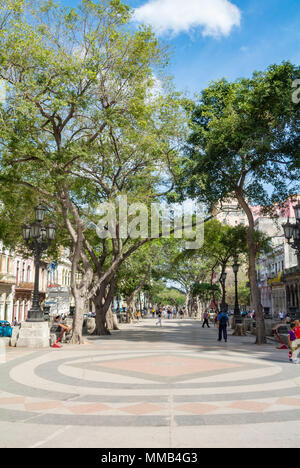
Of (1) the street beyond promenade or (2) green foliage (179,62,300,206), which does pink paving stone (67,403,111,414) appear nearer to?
(1) the street beyond promenade

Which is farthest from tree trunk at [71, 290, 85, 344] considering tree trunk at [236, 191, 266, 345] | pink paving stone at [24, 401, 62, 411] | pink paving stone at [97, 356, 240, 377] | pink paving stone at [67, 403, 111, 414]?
pink paving stone at [67, 403, 111, 414]

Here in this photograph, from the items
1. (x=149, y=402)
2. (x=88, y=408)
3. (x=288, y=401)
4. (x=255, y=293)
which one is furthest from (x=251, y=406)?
(x=255, y=293)

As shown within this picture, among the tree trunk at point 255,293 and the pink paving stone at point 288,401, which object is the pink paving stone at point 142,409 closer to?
the pink paving stone at point 288,401

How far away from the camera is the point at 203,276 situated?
183 ft

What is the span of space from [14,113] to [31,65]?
2.17m

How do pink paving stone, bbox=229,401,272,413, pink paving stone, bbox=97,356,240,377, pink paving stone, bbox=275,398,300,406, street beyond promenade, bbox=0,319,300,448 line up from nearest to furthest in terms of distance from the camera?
street beyond promenade, bbox=0,319,300,448 → pink paving stone, bbox=229,401,272,413 → pink paving stone, bbox=275,398,300,406 → pink paving stone, bbox=97,356,240,377

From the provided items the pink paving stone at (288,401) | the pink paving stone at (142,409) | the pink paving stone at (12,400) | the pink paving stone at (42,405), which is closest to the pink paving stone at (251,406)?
the pink paving stone at (288,401)

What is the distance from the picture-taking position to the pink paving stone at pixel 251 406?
21.8 ft

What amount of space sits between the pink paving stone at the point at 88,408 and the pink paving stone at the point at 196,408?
1227mm

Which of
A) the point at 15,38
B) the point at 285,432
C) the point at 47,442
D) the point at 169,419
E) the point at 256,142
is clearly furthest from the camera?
the point at 256,142

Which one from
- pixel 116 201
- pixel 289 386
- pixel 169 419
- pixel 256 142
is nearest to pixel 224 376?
pixel 289 386

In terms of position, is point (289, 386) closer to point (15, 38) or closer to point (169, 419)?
point (169, 419)

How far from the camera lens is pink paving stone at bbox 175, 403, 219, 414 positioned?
257 inches

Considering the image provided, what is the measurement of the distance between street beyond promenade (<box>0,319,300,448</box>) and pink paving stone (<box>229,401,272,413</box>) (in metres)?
0.02
